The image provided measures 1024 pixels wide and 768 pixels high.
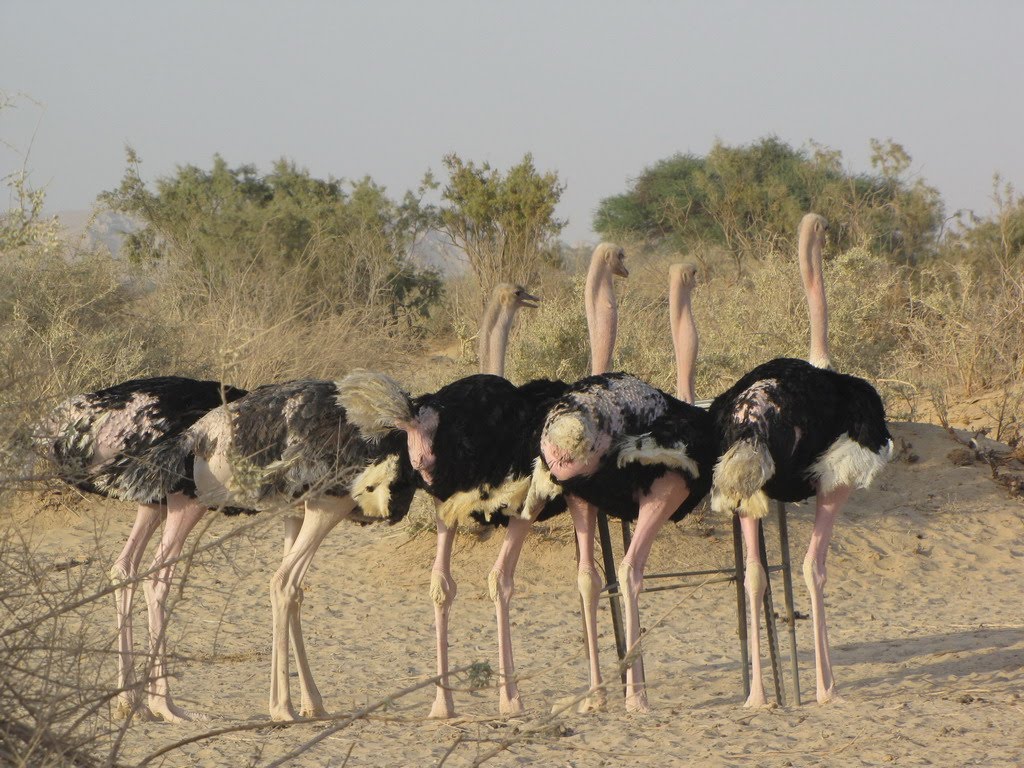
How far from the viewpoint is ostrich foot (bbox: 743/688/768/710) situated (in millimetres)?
5727

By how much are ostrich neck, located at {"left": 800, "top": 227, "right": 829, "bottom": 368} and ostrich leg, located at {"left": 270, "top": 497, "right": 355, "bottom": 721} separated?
2370 mm

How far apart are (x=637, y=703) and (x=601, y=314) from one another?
83.7 inches

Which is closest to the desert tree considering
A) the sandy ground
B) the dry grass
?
the dry grass

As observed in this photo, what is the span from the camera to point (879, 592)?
834 centimetres

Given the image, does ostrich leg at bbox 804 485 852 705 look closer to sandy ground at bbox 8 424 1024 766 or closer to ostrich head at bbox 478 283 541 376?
sandy ground at bbox 8 424 1024 766

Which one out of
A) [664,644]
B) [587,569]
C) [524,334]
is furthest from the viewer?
[524,334]

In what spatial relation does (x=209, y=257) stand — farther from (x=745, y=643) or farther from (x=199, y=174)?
(x=745, y=643)

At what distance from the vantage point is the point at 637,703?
5766mm

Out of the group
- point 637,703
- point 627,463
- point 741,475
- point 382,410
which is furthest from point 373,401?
point 637,703

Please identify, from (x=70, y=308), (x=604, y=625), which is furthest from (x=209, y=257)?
(x=604, y=625)

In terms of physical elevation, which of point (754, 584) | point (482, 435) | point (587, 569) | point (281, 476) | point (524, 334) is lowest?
point (754, 584)

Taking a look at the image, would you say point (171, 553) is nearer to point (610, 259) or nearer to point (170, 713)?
point (170, 713)

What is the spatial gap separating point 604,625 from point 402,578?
155 centimetres

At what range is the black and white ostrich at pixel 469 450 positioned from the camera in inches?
208
